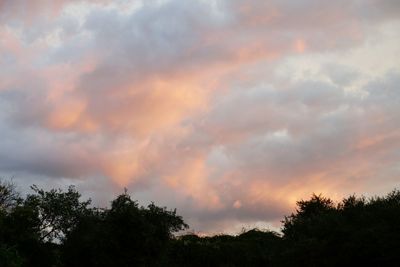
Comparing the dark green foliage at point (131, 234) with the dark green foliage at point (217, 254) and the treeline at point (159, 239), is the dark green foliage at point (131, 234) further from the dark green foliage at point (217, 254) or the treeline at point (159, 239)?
the dark green foliage at point (217, 254)

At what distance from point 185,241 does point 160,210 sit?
21.7 meters

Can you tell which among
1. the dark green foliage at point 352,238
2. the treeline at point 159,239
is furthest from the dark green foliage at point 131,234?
the dark green foliage at point 352,238

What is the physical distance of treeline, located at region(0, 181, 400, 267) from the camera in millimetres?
51062

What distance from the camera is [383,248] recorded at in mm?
52031

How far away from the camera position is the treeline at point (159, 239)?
2010 inches

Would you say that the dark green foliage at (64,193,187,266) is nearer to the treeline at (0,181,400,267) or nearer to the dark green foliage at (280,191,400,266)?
the treeline at (0,181,400,267)

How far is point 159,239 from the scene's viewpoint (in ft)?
171

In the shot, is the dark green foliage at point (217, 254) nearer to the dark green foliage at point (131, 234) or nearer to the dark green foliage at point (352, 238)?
the dark green foliage at point (352, 238)

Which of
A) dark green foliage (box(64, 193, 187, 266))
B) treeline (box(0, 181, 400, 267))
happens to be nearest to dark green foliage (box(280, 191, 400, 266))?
treeline (box(0, 181, 400, 267))

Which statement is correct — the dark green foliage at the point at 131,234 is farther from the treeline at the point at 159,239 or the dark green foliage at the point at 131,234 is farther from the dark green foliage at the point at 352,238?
the dark green foliage at the point at 352,238

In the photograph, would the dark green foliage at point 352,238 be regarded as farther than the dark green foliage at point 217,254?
No

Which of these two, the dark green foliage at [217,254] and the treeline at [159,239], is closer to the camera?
the treeline at [159,239]

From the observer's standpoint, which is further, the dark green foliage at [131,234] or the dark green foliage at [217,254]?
the dark green foliage at [217,254]

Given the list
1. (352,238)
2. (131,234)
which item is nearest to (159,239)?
(131,234)
